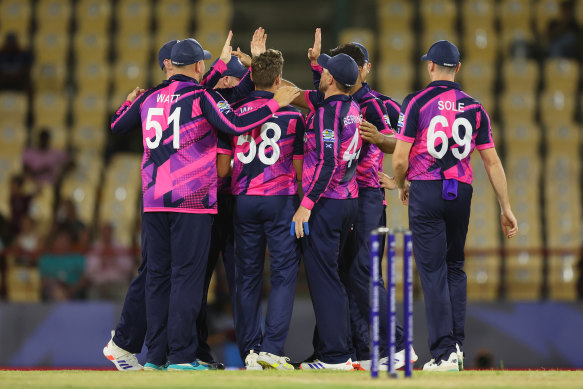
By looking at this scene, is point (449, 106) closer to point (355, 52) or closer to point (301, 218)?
point (355, 52)

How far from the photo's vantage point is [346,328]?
6.68 metres

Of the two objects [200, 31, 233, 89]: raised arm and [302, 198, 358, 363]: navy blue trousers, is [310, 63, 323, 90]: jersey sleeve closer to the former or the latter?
[200, 31, 233, 89]: raised arm

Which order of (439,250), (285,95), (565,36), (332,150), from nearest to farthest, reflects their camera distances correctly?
(439,250), (332,150), (285,95), (565,36)

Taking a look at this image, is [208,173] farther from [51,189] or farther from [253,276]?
[51,189]

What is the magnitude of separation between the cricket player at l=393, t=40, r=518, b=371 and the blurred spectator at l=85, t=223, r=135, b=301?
4.44m

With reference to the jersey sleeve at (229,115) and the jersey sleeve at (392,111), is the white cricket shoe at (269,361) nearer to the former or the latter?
the jersey sleeve at (229,115)

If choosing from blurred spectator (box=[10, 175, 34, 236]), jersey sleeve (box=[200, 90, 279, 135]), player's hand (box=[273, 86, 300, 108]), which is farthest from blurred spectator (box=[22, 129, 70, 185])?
player's hand (box=[273, 86, 300, 108])

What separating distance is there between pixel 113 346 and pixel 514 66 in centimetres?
904

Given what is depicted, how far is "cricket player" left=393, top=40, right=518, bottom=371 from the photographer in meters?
6.36

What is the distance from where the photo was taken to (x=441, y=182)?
6.42 metres

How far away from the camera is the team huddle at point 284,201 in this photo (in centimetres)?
644

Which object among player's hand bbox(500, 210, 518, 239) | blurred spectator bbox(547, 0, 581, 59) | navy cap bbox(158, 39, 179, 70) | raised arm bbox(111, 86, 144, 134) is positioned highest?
blurred spectator bbox(547, 0, 581, 59)

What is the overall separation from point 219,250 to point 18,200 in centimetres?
542

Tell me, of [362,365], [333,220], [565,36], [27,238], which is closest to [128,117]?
[333,220]
